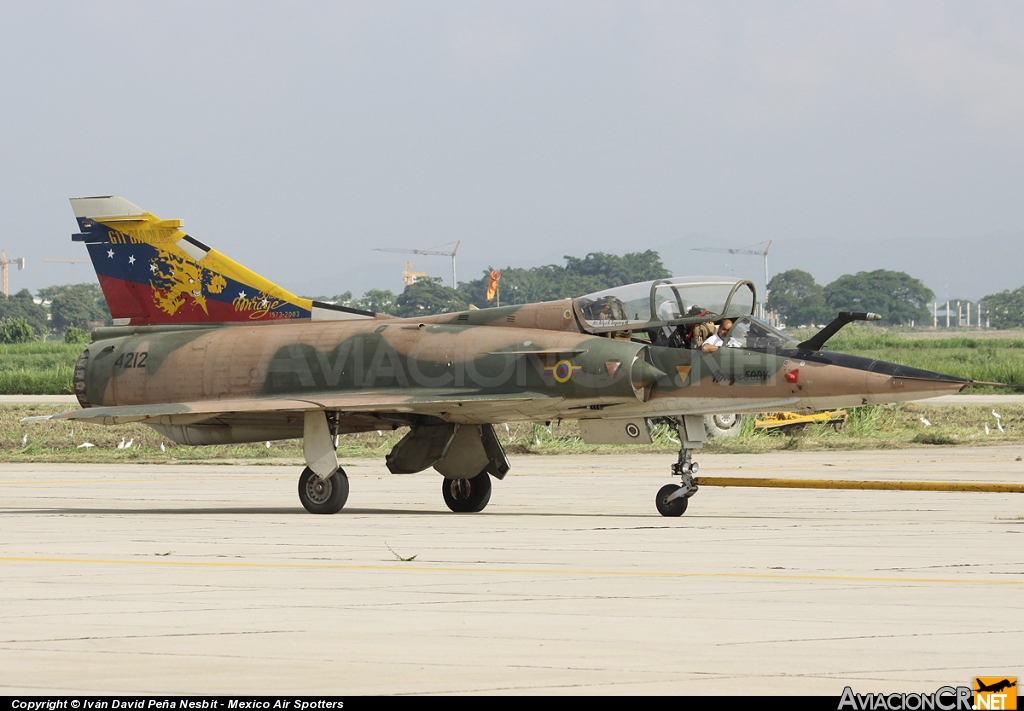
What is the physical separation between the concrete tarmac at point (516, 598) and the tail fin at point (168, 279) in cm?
276

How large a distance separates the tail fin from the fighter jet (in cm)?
2

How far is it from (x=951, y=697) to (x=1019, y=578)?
14.1ft

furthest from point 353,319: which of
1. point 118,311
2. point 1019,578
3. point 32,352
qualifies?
point 32,352

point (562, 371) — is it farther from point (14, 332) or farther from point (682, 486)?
point (14, 332)

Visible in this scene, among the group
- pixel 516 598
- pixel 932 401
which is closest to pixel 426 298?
pixel 932 401

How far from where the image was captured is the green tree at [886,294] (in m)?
185

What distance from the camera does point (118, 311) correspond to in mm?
18781

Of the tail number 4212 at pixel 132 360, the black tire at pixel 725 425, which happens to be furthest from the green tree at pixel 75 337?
the tail number 4212 at pixel 132 360

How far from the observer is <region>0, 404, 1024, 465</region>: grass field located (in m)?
30.2

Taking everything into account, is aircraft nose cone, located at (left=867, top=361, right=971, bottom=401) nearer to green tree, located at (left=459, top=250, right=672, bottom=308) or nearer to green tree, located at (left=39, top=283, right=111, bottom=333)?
green tree, located at (left=459, top=250, right=672, bottom=308)

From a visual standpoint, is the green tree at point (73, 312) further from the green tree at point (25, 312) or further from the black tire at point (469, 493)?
the black tire at point (469, 493)

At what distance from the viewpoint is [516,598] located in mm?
8531

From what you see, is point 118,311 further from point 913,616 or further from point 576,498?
point 913,616

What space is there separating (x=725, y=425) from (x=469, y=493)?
1639 centimetres
